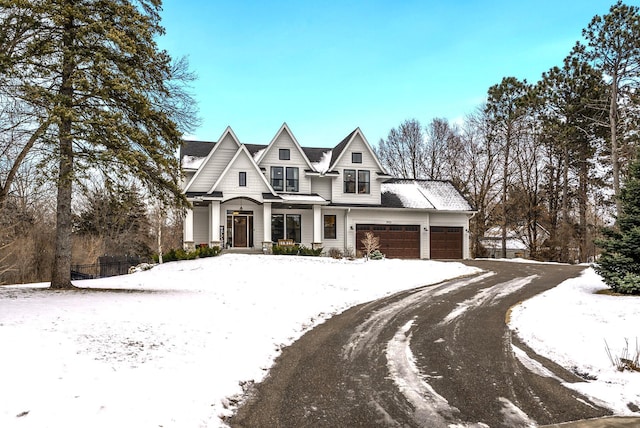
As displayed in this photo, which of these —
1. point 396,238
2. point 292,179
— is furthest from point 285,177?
point 396,238

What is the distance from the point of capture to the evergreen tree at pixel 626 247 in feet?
36.0

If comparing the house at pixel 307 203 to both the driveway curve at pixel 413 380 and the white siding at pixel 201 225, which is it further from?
the driveway curve at pixel 413 380

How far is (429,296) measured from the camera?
13250mm

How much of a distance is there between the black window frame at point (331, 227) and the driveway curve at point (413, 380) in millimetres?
18190

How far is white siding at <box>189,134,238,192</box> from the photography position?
2617 cm

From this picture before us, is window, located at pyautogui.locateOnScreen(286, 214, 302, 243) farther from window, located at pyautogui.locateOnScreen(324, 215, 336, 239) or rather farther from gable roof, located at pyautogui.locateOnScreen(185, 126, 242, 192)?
gable roof, located at pyautogui.locateOnScreen(185, 126, 242, 192)

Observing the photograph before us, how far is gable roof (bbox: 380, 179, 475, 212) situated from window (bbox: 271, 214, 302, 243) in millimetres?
6066

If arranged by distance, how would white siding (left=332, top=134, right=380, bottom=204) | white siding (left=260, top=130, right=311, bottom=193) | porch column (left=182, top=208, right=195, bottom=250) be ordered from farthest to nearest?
white siding (left=332, top=134, right=380, bottom=204) → white siding (left=260, top=130, right=311, bottom=193) → porch column (left=182, top=208, right=195, bottom=250)

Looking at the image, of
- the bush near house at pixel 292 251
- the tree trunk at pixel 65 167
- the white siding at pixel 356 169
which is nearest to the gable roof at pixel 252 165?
the bush near house at pixel 292 251

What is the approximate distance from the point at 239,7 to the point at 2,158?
973 centimetres

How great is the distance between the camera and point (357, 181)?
29141 mm

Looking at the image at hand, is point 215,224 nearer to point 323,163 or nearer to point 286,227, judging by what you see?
point 286,227

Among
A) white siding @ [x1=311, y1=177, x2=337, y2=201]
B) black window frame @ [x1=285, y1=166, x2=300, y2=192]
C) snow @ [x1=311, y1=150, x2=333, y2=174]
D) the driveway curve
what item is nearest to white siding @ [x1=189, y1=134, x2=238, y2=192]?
black window frame @ [x1=285, y1=166, x2=300, y2=192]

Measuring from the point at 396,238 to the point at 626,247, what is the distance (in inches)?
709
